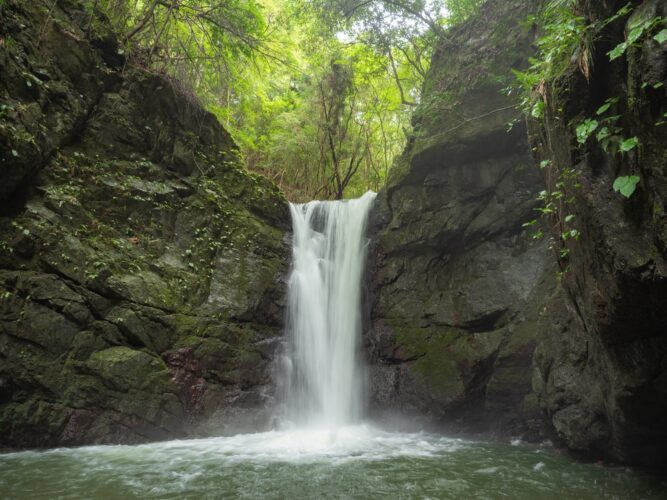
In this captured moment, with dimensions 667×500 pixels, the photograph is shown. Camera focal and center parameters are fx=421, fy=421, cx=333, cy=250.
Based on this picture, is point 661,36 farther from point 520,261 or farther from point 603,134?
point 520,261

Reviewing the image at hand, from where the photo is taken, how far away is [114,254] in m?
7.32

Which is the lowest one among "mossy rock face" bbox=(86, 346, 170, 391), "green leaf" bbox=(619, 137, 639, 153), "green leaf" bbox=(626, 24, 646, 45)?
"mossy rock face" bbox=(86, 346, 170, 391)

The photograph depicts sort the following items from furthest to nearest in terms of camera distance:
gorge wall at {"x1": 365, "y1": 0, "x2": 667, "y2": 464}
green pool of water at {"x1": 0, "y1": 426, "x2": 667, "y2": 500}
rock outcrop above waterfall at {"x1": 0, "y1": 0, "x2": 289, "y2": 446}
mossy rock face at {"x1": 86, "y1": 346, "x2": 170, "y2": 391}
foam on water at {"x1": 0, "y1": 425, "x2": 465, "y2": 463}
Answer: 1. mossy rock face at {"x1": 86, "y1": 346, "x2": 170, "y2": 391}
2. rock outcrop above waterfall at {"x1": 0, "y1": 0, "x2": 289, "y2": 446}
3. foam on water at {"x1": 0, "y1": 425, "x2": 465, "y2": 463}
4. green pool of water at {"x1": 0, "y1": 426, "x2": 667, "y2": 500}
5. gorge wall at {"x1": 365, "y1": 0, "x2": 667, "y2": 464}

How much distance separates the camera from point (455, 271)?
9.07 metres

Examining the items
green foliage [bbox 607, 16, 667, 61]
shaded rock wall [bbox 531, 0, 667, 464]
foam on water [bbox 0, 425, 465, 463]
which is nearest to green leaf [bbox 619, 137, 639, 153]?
shaded rock wall [bbox 531, 0, 667, 464]

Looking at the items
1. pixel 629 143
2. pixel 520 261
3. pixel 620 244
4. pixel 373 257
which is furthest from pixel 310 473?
pixel 520 261

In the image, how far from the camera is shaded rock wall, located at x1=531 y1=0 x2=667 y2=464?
324cm

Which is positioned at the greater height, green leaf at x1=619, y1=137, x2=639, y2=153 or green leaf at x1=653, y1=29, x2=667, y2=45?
green leaf at x1=653, y1=29, x2=667, y2=45

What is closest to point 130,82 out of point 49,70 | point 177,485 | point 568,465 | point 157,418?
point 49,70

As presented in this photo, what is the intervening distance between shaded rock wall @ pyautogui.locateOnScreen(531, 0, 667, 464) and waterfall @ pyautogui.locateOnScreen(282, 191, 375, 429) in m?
4.40

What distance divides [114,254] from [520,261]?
7.71 metres

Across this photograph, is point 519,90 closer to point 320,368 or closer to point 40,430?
point 320,368

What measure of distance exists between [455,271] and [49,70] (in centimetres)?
863

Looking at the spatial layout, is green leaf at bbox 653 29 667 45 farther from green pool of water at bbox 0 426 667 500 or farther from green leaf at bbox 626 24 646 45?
green pool of water at bbox 0 426 667 500
